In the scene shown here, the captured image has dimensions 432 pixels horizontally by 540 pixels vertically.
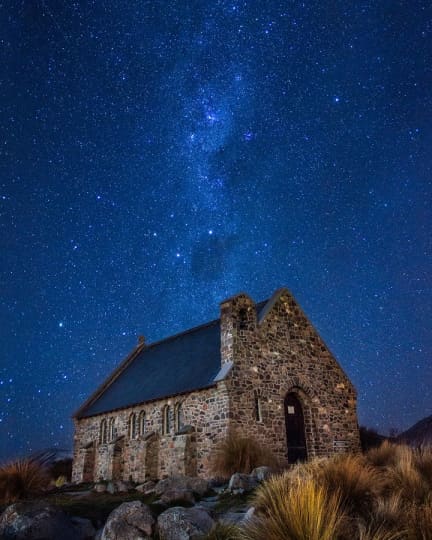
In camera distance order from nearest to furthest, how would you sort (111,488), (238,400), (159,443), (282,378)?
(111,488), (238,400), (282,378), (159,443)

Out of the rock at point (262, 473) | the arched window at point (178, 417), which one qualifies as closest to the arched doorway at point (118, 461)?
the arched window at point (178, 417)

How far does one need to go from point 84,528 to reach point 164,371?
15.7m

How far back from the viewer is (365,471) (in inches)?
384

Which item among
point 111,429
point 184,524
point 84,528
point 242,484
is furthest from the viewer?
point 111,429

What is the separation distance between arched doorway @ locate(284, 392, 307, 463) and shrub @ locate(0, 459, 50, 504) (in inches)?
409

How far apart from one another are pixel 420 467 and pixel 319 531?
609 centimetres

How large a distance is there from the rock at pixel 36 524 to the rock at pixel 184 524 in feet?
7.09

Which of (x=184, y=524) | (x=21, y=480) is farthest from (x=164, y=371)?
(x=184, y=524)

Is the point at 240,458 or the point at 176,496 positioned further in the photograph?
the point at 240,458

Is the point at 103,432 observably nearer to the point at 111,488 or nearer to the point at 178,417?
the point at 178,417

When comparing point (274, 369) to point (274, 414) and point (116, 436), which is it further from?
point (116, 436)

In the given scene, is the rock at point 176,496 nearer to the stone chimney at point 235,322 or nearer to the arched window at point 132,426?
the stone chimney at point 235,322

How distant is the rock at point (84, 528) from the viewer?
995 cm

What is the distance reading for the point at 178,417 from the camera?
70.5 feet
